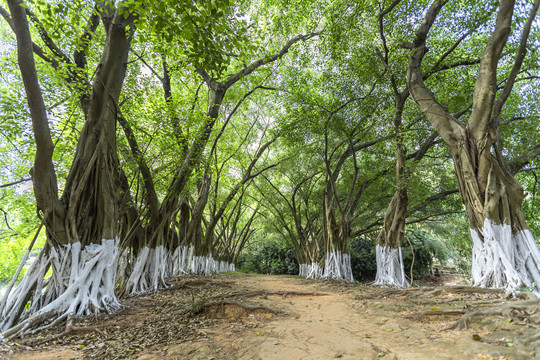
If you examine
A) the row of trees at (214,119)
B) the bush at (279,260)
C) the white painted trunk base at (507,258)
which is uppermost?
the row of trees at (214,119)

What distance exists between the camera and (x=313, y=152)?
10547mm

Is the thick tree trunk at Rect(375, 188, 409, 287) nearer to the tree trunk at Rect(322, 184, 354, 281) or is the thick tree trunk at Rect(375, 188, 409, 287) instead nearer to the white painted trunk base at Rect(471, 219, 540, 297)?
the tree trunk at Rect(322, 184, 354, 281)

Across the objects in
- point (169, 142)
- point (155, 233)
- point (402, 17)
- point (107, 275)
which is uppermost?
point (402, 17)

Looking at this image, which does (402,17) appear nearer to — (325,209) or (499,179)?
(499,179)

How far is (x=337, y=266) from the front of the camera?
981cm

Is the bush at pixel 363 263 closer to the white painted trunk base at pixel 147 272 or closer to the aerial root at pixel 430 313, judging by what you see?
the white painted trunk base at pixel 147 272

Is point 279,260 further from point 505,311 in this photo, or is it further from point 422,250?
point 505,311

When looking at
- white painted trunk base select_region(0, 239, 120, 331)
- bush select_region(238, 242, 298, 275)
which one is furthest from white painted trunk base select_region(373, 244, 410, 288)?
bush select_region(238, 242, 298, 275)

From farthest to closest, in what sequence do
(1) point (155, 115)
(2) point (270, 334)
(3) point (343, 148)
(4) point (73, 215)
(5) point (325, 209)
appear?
(3) point (343, 148), (5) point (325, 209), (1) point (155, 115), (4) point (73, 215), (2) point (270, 334)

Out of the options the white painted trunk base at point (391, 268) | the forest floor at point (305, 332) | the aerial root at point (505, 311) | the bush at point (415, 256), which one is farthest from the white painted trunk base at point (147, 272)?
the bush at point (415, 256)

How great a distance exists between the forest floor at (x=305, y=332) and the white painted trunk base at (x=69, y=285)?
0.31m

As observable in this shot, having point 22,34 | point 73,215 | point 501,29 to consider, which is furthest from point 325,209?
point 22,34

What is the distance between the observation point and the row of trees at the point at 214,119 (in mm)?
3770

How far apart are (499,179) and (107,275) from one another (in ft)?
21.4
